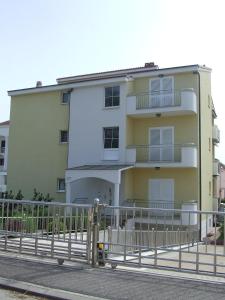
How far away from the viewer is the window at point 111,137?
29.8m

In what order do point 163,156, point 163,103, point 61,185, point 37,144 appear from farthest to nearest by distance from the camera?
point 37,144 → point 61,185 → point 163,103 → point 163,156

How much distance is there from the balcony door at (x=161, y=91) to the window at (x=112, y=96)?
228 cm

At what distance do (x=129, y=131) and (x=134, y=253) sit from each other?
817 inches

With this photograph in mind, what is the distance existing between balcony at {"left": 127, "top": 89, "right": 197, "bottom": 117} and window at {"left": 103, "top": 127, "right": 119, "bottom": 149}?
66.6 inches

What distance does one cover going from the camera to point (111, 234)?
9.98 meters

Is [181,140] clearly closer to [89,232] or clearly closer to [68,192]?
[68,192]

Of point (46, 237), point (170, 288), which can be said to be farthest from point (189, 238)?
point (46, 237)

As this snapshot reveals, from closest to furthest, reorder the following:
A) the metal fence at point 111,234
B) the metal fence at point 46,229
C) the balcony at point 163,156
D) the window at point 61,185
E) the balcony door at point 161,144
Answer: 1. the metal fence at point 111,234
2. the metal fence at point 46,229
3. the balcony at point 163,156
4. the balcony door at point 161,144
5. the window at point 61,185

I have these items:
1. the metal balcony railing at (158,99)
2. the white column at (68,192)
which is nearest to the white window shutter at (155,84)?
the metal balcony railing at (158,99)

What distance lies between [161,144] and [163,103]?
269cm

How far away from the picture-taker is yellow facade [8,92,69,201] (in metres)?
32.2

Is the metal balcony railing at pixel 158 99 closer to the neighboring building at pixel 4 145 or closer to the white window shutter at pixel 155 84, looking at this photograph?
the white window shutter at pixel 155 84

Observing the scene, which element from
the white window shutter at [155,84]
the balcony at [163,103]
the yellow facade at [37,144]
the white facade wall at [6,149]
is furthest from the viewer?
the white facade wall at [6,149]

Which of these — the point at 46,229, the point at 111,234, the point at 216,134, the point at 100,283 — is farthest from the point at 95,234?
the point at 216,134
